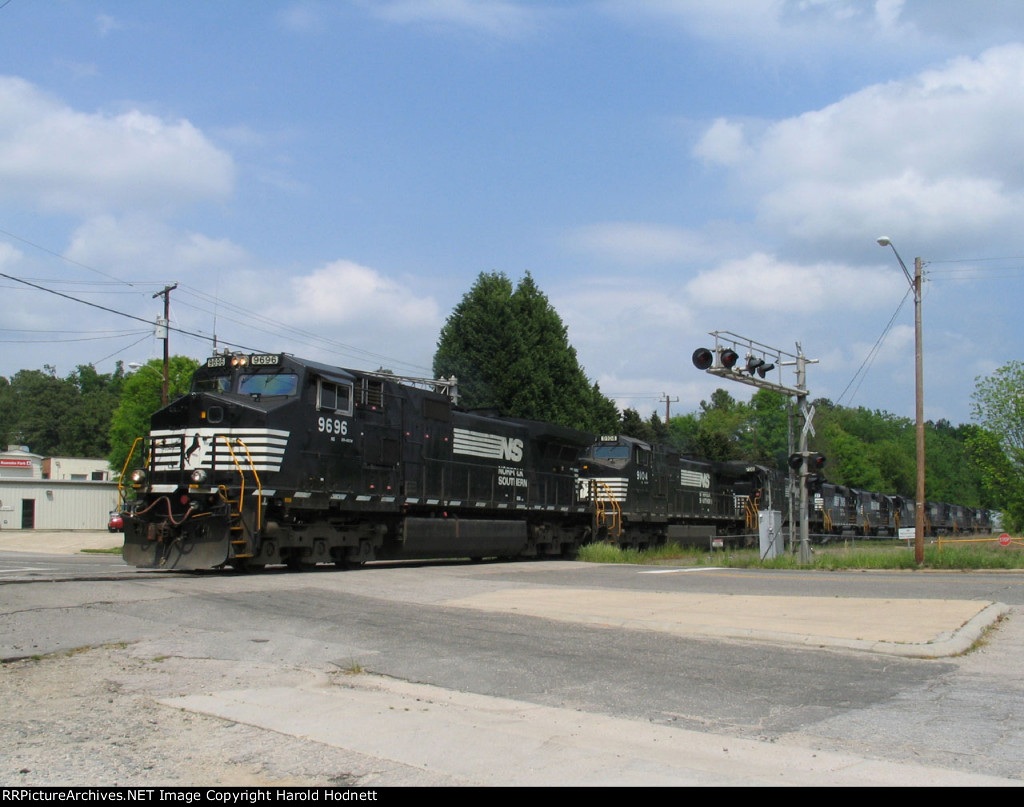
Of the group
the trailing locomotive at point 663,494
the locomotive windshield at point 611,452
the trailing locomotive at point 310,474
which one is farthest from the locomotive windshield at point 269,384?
the locomotive windshield at point 611,452

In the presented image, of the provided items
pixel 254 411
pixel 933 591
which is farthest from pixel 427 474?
pixel 933 591

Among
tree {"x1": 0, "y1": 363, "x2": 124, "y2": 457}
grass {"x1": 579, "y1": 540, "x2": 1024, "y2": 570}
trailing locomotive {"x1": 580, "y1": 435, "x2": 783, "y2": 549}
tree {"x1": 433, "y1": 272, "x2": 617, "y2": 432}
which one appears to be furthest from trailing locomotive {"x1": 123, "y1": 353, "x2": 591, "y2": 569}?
tree {"x1": 0, "y1": 363, "x2": 124, "y2": 457}

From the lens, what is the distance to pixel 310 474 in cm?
1747

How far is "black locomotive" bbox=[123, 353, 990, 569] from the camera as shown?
16.1 m

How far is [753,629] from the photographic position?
10.0 metres

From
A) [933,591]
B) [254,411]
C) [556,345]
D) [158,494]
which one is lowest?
[933,591]

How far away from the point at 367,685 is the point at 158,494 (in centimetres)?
1013

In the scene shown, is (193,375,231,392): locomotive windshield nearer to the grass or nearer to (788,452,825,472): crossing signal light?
the grass

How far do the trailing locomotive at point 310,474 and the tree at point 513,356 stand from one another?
23949mm

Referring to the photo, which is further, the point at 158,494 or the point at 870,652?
the point at 158,494

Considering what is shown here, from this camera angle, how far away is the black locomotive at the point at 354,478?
53.0ft
